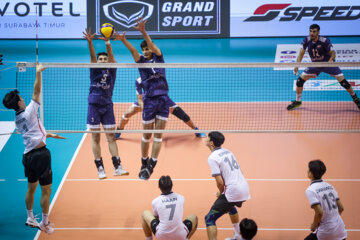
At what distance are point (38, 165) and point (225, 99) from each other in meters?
8.71

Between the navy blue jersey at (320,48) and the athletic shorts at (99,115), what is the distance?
7222 mm

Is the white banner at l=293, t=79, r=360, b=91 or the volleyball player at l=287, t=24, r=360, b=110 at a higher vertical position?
the volleyball player at l=287, t=24, r=360, b=110

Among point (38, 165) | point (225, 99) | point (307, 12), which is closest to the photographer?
point (38, 165)

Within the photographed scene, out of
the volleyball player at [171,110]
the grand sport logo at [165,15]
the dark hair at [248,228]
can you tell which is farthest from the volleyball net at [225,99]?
the dark hair at [248,228]

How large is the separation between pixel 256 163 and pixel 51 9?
40.7ft

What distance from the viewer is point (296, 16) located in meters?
21.1

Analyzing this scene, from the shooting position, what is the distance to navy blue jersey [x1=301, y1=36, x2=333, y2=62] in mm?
15219

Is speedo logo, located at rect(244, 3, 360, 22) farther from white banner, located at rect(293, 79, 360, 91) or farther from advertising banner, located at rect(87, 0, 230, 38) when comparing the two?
white banner, located at rect(293, 79, 360, 91)

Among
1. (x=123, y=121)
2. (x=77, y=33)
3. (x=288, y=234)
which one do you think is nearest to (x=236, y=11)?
(x=77, y=33)

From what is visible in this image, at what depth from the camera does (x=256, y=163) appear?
12992mm

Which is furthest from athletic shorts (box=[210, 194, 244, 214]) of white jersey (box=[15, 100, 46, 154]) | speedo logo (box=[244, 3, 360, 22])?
speedo logo (box=[244, 3, 360, 22])

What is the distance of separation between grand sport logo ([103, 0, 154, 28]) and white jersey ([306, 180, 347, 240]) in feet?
47.8

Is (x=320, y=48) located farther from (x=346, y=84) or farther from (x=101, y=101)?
(x=101, y=101)

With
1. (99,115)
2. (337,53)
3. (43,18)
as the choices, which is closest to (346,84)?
(337,53)
